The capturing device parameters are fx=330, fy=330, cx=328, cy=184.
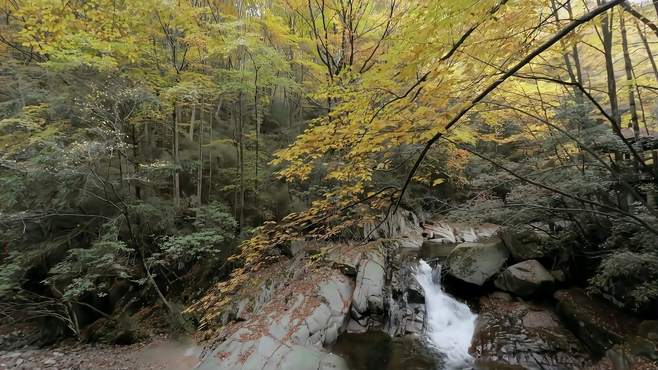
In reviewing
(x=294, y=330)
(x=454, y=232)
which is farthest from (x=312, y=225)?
(x=454, y=232)

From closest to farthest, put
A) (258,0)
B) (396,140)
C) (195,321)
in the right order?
(396,140) < (195,321) < (258,0)

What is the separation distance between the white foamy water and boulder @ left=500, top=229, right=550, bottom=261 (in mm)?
2055

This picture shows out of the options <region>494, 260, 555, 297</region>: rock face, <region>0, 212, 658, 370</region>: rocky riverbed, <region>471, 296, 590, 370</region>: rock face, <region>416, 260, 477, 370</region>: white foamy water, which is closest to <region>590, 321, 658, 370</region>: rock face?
<region>0, 212, 658, 370</region>: rocky riverbed

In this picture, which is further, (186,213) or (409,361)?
(186,213)

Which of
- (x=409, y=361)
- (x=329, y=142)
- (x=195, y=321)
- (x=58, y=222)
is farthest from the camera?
(x=58, y=222)

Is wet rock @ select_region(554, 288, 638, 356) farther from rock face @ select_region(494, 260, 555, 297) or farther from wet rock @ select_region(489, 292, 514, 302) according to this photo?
wet rock @ select_region(489, 292, 514, 302)

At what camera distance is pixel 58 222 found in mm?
9586

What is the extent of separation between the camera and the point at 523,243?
8.92 m

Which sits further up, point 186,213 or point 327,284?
point 186,213

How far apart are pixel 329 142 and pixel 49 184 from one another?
9010mm

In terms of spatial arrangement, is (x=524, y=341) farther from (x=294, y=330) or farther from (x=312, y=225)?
(x=312, y=225)

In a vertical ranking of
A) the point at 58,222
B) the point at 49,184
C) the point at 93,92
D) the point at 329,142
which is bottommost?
the point at 58,222

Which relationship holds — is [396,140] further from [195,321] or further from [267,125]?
[267,125]

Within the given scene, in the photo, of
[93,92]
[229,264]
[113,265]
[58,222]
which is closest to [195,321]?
[229,264]
